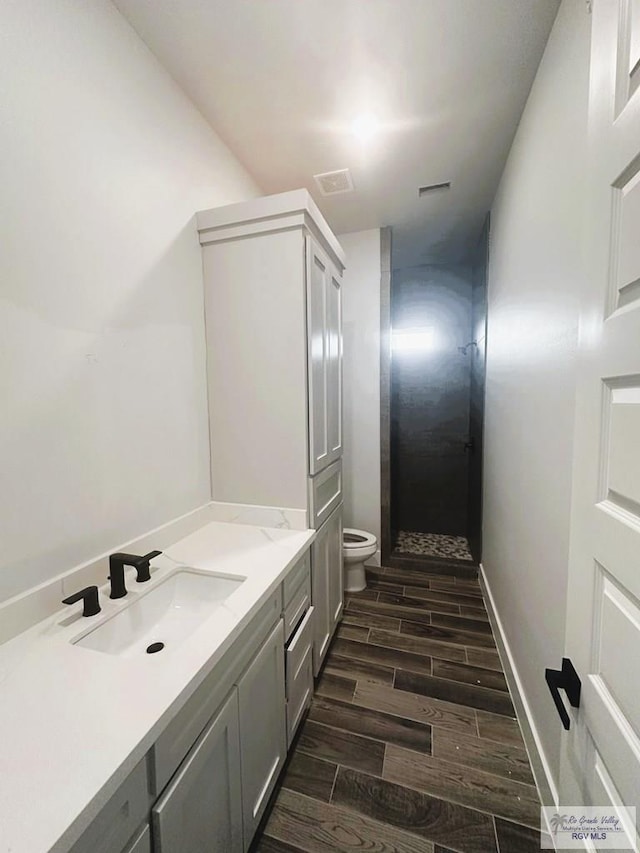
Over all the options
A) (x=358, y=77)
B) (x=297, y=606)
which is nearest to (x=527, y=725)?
(x=297, y=606)

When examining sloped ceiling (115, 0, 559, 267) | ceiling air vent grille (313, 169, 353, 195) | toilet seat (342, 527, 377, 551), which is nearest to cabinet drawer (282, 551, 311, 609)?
toilet seat (342, 527, 377, 551)

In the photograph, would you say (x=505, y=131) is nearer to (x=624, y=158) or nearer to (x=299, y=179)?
(x=299, y=179)

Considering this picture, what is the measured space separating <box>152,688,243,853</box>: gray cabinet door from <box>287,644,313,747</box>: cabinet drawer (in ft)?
1.19

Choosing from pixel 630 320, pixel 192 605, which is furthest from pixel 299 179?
pixel 192 605

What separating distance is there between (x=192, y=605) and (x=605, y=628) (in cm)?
117

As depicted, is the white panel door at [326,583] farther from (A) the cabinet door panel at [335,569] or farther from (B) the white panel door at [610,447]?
(B) the white panel door at [610,447]

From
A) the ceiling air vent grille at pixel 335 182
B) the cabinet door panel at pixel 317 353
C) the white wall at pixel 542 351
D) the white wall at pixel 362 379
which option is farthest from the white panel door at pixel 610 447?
the white wall at pixel 362 379

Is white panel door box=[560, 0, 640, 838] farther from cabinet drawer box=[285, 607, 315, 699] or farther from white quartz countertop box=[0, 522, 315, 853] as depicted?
cabinet drawer box=[285, 607, 315, 699]

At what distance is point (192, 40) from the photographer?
125 centimetres

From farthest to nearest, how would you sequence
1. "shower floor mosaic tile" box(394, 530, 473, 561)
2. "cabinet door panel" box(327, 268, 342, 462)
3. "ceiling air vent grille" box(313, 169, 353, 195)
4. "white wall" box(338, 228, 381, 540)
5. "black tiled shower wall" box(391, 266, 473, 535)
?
"black tiled shower wall" box(391, 266, 473, 535) < "shower floor mosaic tile" box(394, 530, 473, 561) < "white wall" box(338, 228, 381, 540) < "ceiling air vent grille" box(313, 169, 353, 195) < "cabinet door panel" box(327, 268, 342, 462)

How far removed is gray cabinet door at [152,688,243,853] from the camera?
2.18ft

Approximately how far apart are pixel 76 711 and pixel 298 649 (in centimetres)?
87

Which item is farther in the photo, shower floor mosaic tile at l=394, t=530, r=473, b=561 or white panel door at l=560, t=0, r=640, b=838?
shower floor mosaic tile at l=394, t=530, r=473, b=561

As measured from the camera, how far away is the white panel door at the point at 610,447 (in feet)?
1.61
